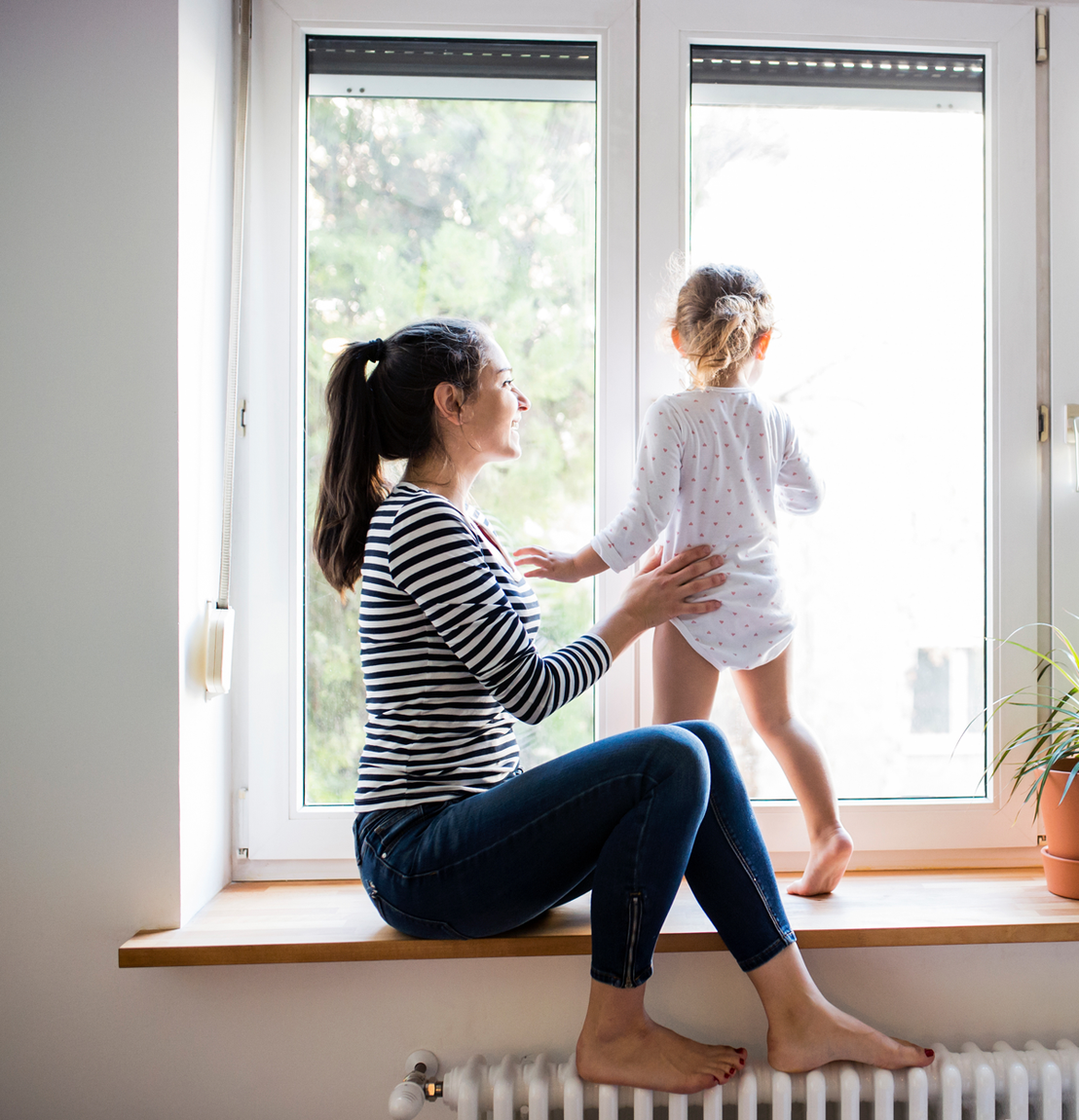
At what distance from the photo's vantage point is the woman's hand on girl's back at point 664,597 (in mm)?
1220

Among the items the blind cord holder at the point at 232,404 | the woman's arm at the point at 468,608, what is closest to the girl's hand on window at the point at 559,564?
the woman's arm at the point at 468,608

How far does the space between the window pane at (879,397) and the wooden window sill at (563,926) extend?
237mm

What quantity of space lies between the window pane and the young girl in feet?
0.56

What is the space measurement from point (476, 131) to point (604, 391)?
0.51 m

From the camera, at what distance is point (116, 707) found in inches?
46.7

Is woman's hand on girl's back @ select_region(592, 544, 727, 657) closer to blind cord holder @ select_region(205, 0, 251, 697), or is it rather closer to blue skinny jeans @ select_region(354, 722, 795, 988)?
blue skinny jeans @ select_region(354, 722, 795, 988)

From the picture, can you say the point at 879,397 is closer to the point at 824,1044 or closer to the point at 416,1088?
the point at 824,1044

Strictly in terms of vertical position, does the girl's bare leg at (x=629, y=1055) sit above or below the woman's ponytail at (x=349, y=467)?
below

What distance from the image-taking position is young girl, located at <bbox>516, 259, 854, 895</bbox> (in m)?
1.29

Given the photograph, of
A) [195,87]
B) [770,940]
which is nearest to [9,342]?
[195,87]

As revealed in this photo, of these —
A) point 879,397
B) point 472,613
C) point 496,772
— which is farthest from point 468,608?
point 879,397

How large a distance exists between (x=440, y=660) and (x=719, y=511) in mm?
493

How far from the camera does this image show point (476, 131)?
4.82ft

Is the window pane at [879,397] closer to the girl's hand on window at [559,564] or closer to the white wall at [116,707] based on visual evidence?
the girl's hand on window at [559,564]
